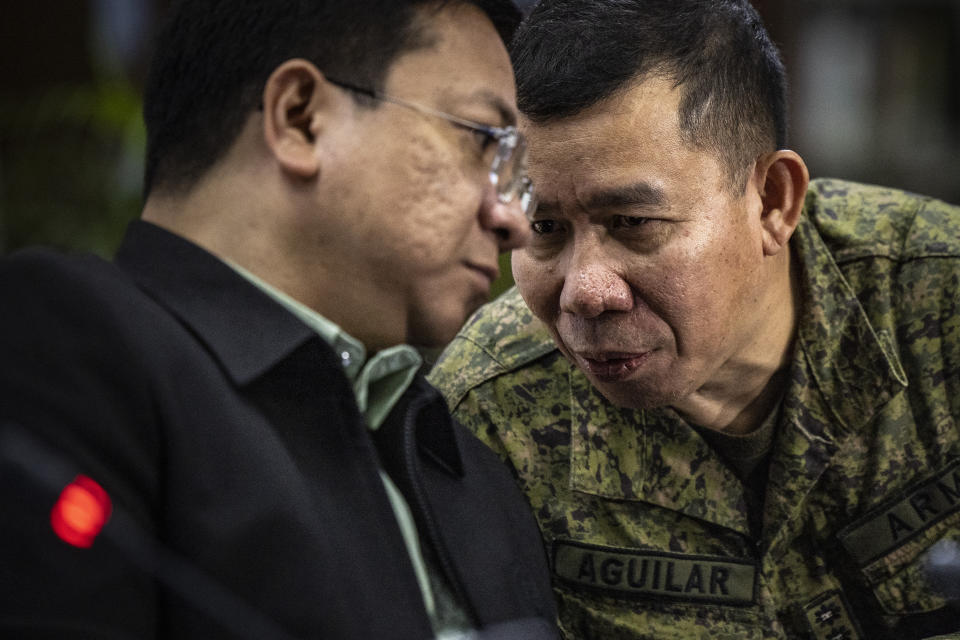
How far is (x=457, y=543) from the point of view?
68.4 inches

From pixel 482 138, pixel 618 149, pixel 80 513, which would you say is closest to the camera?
pixel 80 513

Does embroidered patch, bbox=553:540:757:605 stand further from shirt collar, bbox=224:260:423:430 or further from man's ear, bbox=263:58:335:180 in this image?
man's ear, bbox=263:58:335:180

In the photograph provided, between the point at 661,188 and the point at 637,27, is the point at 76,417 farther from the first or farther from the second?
the point at 637,27

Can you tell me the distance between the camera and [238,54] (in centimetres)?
148

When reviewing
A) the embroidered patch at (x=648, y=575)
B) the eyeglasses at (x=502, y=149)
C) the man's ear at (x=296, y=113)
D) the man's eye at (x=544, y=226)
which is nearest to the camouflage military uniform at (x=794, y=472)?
the embroidered patch at (x=648, y=575)

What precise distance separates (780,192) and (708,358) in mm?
375

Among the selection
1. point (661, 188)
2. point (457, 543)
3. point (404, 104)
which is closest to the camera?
point (404, 104)

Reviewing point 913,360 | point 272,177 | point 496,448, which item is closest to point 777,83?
point 913,360

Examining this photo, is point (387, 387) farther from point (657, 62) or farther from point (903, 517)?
point (903, 517)

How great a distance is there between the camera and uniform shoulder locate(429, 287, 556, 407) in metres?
2.52

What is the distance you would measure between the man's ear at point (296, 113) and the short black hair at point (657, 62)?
2.08ft

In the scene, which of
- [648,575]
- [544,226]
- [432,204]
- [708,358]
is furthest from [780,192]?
[432,204]

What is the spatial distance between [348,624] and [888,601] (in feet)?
4.59

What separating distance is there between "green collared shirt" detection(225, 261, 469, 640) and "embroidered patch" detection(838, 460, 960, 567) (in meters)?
1.04
